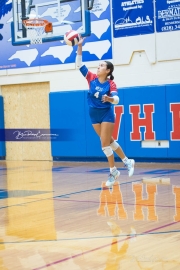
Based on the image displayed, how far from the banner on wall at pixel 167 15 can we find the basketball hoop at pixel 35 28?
3.04 m

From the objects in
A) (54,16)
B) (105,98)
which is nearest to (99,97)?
(105,98)

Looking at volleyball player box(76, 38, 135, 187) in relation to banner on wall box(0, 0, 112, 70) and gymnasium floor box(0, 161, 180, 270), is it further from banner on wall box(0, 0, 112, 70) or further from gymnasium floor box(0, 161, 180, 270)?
banner on wall box(0, 0, 112, 70)

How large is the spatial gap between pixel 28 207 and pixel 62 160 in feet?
26.5

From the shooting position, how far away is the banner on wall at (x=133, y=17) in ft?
44.0

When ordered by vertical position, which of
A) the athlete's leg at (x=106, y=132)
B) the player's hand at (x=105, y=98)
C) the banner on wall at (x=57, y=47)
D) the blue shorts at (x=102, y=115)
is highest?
the banner on wall at (x=57, y=47)

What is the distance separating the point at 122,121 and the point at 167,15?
288cm

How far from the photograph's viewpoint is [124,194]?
8.13 metres

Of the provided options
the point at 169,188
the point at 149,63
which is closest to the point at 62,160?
the point at 149,63

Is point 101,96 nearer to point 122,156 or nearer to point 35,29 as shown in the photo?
point 122,156

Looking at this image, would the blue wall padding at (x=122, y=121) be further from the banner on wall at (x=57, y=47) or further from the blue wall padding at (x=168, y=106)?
the banner on wall at (x=57, y=47)

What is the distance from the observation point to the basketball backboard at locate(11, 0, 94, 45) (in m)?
14.4

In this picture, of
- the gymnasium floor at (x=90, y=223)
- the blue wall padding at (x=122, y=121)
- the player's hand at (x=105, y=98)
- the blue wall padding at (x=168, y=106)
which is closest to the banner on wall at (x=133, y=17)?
the blue wall padding at (x=122, y=121)

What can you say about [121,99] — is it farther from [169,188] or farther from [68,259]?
[68,259]

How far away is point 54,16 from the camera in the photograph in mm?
14859
